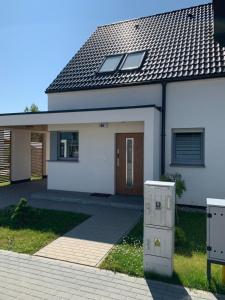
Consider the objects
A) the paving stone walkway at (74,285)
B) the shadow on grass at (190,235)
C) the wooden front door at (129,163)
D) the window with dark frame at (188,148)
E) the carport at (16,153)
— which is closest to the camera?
the paving stone walkway at (74,285)

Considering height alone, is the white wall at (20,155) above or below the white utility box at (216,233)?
above

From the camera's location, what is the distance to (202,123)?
29.4 feet

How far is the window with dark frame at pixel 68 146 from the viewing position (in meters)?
11.3

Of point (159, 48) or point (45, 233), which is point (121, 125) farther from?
point (45, 233)

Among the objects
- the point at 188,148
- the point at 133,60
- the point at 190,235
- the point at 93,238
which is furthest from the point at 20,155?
the point at 190,235

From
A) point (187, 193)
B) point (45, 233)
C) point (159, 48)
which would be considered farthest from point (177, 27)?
point (45, 233)

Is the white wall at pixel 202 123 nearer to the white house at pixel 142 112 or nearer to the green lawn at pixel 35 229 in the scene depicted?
the white house at pixel 142 112

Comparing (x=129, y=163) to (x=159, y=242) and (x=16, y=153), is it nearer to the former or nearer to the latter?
(x=159, y=242)

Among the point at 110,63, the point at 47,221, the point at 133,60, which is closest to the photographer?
the point at 47,221

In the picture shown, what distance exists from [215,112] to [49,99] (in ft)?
20.7

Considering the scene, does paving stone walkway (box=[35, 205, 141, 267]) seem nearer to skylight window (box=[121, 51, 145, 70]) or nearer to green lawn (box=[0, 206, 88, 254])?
green lawn (box=[0, 206, 88, 254])

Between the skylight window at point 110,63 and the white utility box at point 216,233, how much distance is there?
25.1 ft

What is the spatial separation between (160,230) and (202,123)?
16.6ft

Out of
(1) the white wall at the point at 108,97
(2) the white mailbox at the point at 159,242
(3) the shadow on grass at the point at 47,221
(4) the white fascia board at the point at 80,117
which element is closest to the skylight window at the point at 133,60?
(1) the white wall at the point at 108,97
